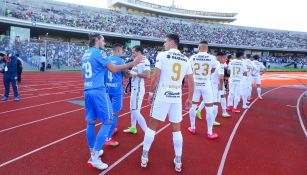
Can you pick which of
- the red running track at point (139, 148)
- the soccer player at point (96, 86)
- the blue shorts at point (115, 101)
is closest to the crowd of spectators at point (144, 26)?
the red running track at point (139, 148)

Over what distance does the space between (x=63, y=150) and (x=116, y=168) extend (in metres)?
1.28

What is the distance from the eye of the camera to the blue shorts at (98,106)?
387cm

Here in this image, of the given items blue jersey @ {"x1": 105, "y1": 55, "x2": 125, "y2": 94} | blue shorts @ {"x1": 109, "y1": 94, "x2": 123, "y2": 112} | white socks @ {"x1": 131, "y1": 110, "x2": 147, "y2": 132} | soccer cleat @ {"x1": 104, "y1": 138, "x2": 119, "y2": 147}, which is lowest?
soccer cleat @ {"x1": 104, "y1": 138, "x2": 119, "y2": 147}

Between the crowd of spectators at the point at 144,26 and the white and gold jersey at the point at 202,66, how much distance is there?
35318 millimetres

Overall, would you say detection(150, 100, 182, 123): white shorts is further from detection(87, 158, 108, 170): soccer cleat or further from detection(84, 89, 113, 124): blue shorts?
detection(87, 158, 108, 170): soccer cleat

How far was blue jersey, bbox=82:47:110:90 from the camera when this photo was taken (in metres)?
3.82

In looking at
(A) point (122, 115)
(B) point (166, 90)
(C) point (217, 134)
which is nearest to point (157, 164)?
(B) point (166, 90)

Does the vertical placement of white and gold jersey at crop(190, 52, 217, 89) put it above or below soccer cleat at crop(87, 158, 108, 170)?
above

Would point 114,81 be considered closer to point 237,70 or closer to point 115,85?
point 115,85

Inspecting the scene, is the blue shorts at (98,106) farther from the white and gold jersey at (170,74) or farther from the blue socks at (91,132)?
the white and gold jersey at (170,74)

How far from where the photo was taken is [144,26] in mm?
51250

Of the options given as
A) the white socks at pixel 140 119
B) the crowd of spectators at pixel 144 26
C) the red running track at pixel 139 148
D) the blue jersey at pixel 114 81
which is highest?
the crowd of spectators at pixel 144 26

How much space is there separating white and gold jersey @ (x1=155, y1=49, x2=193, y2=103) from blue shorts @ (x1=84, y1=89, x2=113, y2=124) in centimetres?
82

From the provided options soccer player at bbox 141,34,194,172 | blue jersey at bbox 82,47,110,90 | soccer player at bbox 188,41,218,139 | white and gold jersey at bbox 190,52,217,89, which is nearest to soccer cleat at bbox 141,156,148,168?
soccer player at bbox 141,34,194,172
